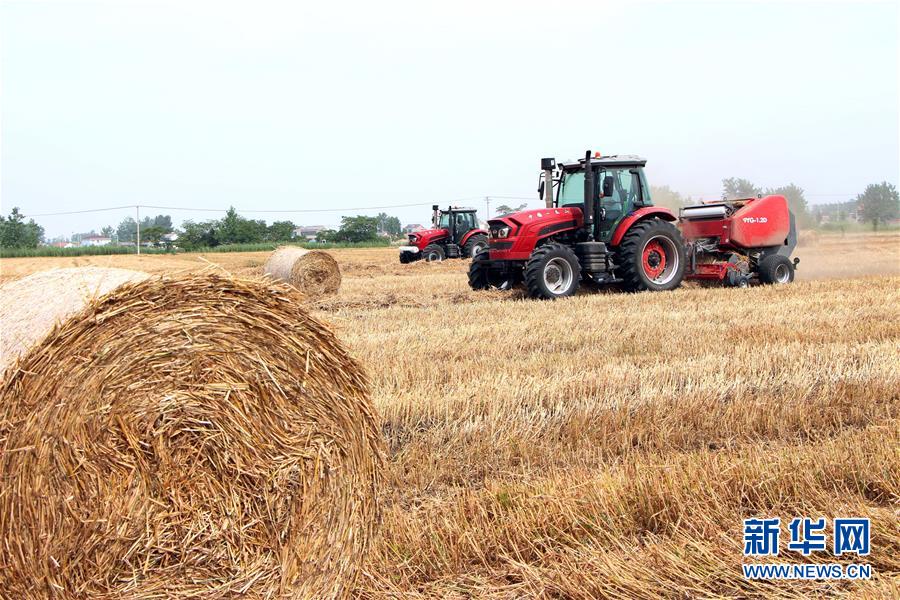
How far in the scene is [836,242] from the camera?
15500 millimetres

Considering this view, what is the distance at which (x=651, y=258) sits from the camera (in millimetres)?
11344

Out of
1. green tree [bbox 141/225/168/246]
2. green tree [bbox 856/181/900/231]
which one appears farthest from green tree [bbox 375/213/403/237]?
green tree [bbox 856/181/900/231]

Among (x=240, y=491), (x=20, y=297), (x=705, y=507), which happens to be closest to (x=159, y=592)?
(x=240, y=491)

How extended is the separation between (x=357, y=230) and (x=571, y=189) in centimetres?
4583

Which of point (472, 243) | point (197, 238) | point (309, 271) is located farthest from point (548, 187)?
point (197, 238)

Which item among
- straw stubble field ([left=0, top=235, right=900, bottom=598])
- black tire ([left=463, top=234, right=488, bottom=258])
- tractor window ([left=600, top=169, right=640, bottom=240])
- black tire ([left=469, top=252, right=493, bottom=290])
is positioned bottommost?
straw stubble field ([left=0, top=235, right=900, bottom=598])

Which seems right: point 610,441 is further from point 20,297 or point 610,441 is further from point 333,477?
point 20,297

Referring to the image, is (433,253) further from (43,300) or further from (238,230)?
(238,230)

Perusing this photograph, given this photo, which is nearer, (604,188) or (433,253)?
(604,188)

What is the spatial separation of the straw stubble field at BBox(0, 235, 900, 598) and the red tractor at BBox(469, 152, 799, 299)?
275 centimetres

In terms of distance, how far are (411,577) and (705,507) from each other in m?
1.23

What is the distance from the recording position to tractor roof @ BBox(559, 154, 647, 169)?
10758mm

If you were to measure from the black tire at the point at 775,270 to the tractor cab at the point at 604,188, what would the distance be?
7.90 ft

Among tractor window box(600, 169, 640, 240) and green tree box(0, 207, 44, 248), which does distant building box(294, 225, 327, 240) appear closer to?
green tree box(0, 207, 44, 248)
